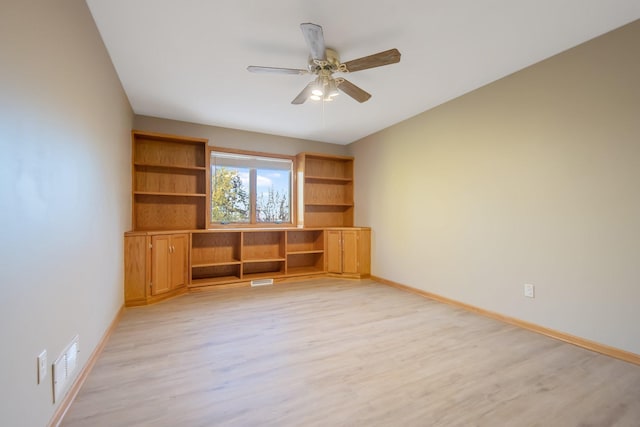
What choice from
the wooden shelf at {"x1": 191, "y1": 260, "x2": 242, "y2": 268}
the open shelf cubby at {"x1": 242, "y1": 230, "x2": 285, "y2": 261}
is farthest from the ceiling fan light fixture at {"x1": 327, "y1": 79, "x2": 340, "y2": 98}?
the wooden shelf at {"x1": 191, "y1": 260, "x2": 242, "y2": 268}

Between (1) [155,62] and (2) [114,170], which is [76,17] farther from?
(2) [114,170]

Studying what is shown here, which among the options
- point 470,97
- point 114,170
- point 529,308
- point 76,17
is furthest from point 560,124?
point 114,170

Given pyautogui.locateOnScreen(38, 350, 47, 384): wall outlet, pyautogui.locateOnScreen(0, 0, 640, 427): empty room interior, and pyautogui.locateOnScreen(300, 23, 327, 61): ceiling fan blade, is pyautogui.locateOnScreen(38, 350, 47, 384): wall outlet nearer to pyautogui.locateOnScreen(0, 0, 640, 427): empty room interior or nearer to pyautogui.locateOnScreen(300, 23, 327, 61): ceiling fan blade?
pyautogui.locateOnScreen(0, 0, 640, 427): empty room interior

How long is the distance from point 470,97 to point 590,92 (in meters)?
1.07

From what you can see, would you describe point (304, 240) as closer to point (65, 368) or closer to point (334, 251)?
point (334, 251)

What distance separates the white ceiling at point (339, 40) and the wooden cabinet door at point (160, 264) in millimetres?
1727

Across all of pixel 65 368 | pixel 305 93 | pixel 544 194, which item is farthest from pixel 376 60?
pixel 65 368

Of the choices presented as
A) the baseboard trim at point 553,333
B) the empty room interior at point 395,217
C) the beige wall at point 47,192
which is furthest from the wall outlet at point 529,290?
the beige wall at point 47,192

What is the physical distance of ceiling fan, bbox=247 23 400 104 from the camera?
1.87m

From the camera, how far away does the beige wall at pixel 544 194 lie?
2059 millimetres

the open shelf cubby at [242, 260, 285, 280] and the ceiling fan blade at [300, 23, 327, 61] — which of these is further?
the open shelf cubby at [242, 260, 285, 280]

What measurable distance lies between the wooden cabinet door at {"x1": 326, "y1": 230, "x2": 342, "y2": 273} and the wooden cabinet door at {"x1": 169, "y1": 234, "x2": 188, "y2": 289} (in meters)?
2.23

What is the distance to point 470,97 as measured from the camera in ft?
10.2

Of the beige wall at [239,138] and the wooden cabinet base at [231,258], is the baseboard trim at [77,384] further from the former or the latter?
the beige wall at [239,138]
